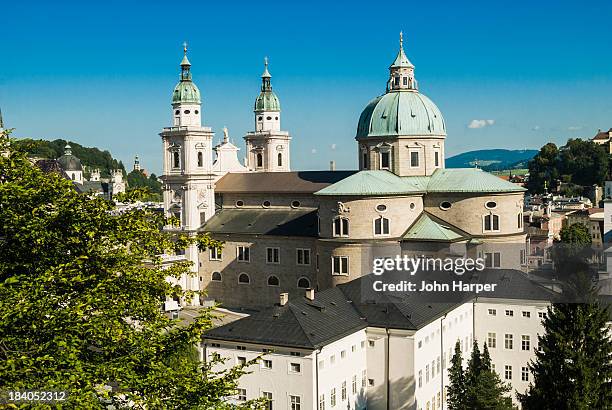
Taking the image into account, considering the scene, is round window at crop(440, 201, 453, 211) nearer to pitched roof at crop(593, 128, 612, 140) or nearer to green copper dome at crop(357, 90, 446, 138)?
green copper dome at crop(357, 90, 446, 138)

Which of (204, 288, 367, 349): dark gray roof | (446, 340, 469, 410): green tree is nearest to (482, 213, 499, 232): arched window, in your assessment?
(446, 340, 469, 410): green tree

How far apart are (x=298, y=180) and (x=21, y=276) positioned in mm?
47893

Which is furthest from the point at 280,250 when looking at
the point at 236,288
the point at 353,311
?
the point at 353,311

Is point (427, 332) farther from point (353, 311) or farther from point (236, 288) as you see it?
point (236, 288)

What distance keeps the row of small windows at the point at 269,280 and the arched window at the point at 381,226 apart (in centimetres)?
980

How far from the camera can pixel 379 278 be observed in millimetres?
42906

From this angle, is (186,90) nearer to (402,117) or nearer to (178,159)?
(178,159)

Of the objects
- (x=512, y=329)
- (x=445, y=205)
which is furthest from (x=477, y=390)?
(x=445, y=205)

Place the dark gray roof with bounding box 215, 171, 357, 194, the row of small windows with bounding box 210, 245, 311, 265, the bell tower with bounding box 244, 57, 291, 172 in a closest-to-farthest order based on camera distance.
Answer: the row of small windows with bounding box 210, 245, 311, 265 < the dark gray roof with bounding box 215, 171, 357, 194 < the bell tower with bounding box 244, 57, 291, 172

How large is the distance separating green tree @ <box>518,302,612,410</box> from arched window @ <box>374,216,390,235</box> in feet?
68.4

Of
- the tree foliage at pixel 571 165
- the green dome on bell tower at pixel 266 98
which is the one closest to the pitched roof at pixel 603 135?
the tree foliage at pixel 571 165

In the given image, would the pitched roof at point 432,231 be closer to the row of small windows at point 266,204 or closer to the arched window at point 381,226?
the arched window at point 381,226

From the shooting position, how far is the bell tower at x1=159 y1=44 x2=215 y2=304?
65750mm

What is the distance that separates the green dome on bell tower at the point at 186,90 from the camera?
67.2 meters
